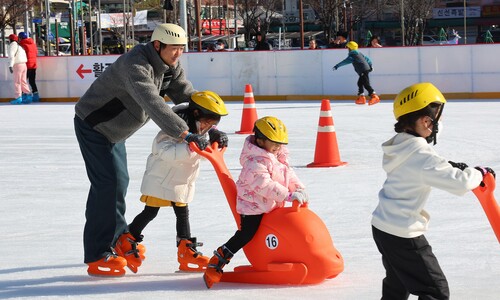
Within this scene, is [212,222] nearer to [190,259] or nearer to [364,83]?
[190,259]

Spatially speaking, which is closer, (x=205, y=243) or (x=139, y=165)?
(x=205, y=243)

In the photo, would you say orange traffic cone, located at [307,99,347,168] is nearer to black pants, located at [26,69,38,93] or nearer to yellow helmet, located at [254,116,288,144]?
yellow helmet, located at [254,116,288,144]

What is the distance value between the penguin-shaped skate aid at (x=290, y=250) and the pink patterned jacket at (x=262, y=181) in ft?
0.26

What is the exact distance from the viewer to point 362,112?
16438 millimetres

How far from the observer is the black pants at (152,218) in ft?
17.5

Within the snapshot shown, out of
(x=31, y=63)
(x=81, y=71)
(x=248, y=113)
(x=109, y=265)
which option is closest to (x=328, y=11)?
(x=81, y=71)

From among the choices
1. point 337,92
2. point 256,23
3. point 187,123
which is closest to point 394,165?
point 187,123

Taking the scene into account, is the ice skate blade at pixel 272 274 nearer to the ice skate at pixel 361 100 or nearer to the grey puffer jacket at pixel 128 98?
the grey puffer jacket at pixel 128 98

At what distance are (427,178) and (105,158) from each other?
203 centimetres

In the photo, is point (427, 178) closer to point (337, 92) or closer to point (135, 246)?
point (135, 246)

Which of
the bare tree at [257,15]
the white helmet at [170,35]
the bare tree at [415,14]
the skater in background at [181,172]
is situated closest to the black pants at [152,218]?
the skater in background at [181,172]

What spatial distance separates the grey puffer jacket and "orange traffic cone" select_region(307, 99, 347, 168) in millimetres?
4823

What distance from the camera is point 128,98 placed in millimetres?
5121

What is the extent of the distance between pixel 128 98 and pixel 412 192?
1.86 meters
